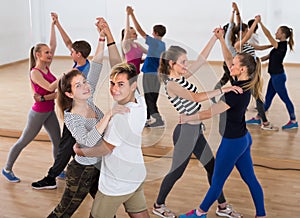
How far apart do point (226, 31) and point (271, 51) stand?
18.2 inches

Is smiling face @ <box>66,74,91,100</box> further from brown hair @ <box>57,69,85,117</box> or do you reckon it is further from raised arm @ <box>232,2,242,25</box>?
raised arm @ <box>232,2,242,25</box>

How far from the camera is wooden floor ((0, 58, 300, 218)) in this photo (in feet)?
11.0

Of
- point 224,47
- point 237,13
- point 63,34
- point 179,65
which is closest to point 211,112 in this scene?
point 179,65

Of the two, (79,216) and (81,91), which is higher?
(81,91)

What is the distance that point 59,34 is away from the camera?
188 inches

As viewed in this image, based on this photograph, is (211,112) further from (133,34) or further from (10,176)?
(10,176)

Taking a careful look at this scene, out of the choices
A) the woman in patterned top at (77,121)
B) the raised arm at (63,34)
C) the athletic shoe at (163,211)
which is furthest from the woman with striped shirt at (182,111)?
the raised arm at (63,34)

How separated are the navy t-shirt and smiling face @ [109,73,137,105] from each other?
77 cm

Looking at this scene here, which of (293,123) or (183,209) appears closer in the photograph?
(183,209)

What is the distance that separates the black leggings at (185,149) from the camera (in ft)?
10.1

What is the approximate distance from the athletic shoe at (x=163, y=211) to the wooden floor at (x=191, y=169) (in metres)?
0.10

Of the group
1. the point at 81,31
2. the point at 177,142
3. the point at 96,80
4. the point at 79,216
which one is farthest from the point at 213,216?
the point at 81,31

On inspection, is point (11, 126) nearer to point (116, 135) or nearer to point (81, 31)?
point (81, 31)

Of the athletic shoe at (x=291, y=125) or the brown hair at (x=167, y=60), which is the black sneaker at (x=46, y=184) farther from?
the athletic shoe at (x=291, y=125)
